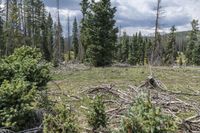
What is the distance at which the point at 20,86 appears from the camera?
33.4 ft

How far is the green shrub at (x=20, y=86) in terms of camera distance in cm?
982

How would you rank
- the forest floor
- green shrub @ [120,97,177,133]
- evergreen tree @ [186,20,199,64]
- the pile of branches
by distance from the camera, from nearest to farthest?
1. green shrub @ [120,97,177,133]
2. the pile of branches
3. the forest floor
4. evergreen tree @ [186,20,199,64]

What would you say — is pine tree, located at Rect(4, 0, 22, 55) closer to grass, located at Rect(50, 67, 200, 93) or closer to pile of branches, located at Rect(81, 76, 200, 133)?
grass, located at Rect(50, 67, 200, 93)

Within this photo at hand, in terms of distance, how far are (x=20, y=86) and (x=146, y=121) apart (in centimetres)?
439

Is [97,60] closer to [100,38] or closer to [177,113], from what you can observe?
[100,38]

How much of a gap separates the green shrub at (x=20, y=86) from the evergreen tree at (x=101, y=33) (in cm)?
2068

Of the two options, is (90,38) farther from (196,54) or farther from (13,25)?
(196,54)

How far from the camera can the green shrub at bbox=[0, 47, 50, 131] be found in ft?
32.2

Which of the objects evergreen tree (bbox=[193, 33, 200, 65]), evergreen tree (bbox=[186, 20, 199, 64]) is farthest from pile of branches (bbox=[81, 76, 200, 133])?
evergreen tree (bbox=[186, 20, 199, 64])

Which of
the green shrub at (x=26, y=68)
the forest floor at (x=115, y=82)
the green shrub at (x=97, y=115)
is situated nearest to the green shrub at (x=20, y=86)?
the green shrub at (x=26, y=68)

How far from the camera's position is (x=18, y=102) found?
10.1 meters

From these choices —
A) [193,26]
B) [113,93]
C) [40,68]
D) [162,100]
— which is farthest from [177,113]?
[193,26]

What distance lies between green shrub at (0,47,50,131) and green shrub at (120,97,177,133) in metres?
3.53

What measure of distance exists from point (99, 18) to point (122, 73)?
10296mm
